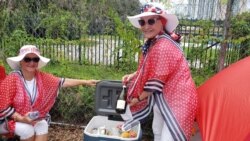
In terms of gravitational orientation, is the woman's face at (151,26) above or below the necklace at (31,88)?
above

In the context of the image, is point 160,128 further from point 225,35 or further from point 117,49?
point 117,49

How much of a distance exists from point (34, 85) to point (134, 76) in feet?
3.20

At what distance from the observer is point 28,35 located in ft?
20.6

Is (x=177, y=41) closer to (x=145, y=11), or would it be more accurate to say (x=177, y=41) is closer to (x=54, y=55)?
(x=145, y=11)

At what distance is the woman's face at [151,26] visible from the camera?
7.55 feet

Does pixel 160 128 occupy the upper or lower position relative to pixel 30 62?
lower

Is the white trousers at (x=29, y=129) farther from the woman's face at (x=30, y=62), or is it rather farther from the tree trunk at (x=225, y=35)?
the tree trunk at (x=225, y=35)

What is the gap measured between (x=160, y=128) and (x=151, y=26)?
0.84 meters

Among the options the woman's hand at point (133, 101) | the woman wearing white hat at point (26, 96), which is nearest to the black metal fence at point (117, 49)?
the woman wearing white hat at point (26, 96)

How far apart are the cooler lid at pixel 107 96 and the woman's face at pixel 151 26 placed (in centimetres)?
49

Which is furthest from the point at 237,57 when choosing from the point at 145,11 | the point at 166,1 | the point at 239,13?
the point at 145,11

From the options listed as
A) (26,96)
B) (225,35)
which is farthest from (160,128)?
(225,35)

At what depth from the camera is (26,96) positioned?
2.77m

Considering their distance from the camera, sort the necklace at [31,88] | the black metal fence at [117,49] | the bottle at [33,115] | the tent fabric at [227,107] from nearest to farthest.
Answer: the tent fabric at [227,107] → the bottle at [33,115] → the necklace at [31,88] → the black metal fence at [117,49]
